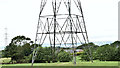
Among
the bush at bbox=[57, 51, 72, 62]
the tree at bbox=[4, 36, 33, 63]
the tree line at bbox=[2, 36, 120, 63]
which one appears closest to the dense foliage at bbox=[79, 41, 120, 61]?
the tree line at bbox=[2, 36, 120, 63]

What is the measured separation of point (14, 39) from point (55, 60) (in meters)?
3.01

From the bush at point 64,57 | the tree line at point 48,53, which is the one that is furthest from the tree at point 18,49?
the bush at point 64,57

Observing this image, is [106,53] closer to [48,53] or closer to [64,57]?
[64,57]

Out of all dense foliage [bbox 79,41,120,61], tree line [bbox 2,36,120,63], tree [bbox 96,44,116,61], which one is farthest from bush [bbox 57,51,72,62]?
tree [bbox 96,44,116,61]

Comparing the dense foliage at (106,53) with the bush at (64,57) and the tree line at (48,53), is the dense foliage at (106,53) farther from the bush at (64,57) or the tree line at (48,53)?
the bush at (64,57)

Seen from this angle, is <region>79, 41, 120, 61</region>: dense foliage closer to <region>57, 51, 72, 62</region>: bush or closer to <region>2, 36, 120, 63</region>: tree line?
<region>2, 36, 120, 63</region>: tree line

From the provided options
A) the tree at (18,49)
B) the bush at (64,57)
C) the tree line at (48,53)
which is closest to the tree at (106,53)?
the tree line at (48,53)

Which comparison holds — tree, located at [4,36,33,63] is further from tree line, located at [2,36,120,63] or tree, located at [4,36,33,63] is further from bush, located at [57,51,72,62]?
bush, located at [57,51,72,62]

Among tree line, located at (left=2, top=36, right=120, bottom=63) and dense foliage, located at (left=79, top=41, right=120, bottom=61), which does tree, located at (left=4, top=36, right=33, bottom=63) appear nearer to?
tree line, located at (left=2, top=36, right=120, bottom=63)

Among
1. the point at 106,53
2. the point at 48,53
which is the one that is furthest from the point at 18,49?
the point at 106,53

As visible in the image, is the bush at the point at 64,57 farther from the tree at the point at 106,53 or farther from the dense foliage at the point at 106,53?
the tree at the point at 106,53

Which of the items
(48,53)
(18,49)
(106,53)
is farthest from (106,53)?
(18,49)

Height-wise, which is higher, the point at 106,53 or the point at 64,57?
the point at 106,53

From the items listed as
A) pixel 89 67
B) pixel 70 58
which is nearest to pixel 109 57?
pixel 70 58
